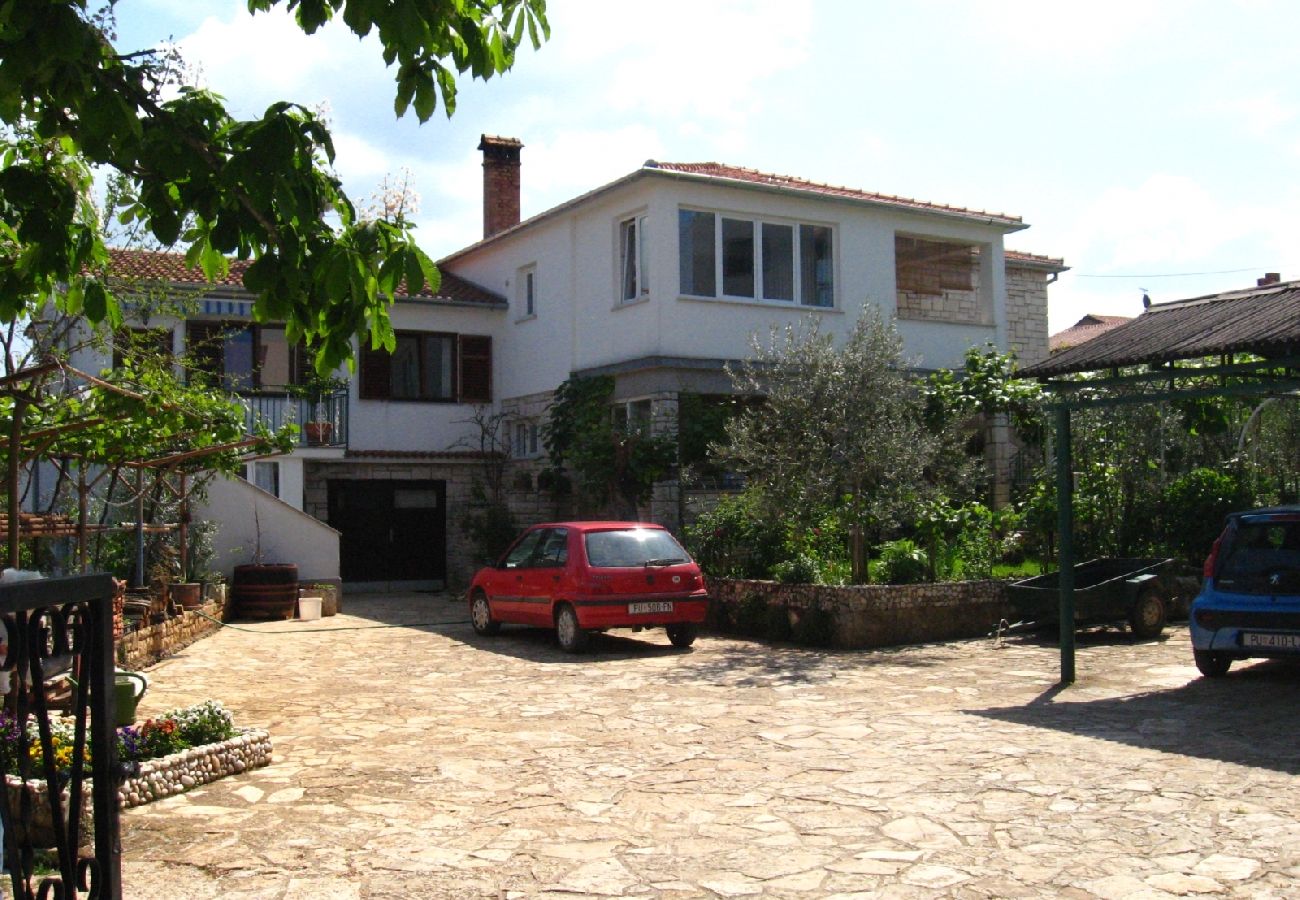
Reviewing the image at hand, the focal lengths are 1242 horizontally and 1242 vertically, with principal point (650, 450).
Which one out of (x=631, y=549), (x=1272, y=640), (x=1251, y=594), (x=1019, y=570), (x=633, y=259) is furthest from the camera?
(x=633, y=259)

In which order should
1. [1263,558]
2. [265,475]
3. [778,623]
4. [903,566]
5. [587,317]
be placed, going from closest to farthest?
[1263,558] < [778,623] < [903,566] < [587,317] < [265,475]

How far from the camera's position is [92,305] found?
6.19m

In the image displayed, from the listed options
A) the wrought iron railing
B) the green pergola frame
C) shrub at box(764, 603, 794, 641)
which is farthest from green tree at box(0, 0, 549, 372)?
shrub at box(764, 603, 794, 641)

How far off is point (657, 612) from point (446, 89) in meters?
9.66

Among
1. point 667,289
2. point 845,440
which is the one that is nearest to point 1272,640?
point 845,440

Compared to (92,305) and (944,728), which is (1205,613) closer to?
(944,728)

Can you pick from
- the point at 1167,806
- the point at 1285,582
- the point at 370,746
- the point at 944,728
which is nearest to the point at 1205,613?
the point at 1285,582

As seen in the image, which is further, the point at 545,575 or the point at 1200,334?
the point at 545,575

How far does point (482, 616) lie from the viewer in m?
16.8

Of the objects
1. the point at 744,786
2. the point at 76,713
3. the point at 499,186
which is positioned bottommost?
the point at 744,786

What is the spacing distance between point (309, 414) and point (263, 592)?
4.68 meters

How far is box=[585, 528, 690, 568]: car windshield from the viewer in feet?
48.5

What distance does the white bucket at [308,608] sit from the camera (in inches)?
780

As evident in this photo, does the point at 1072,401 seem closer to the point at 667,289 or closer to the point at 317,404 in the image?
the point at 667,289
